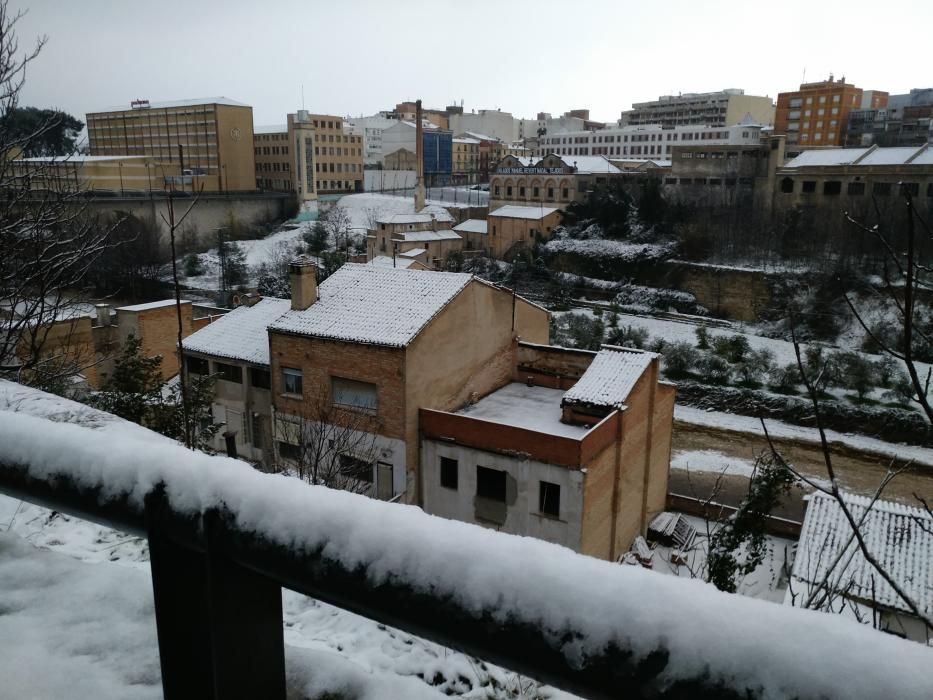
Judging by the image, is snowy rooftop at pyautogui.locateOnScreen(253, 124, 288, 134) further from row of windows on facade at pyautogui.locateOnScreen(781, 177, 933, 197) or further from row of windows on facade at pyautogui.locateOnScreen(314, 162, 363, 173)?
row of windows on facade at pyautogui.locateOnScreen(781, 177, 933, 197)

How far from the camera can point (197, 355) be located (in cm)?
1595

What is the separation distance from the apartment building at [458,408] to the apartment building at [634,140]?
5046cm

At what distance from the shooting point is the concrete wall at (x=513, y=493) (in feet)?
38.7

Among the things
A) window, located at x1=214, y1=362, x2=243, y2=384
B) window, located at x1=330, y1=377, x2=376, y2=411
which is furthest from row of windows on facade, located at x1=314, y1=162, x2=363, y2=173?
window, located at x1=330, y1=377, x2=376, y2=411

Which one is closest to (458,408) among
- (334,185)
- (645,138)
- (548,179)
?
(548,179)

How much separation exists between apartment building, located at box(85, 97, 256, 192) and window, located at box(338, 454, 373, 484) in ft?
138

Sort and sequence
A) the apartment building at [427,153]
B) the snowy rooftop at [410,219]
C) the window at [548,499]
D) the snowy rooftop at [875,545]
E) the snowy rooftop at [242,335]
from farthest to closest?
the apartment building at [427,153]
the snowy rooftop at [410,219]
the snowy rooftop at [242,335]
the window at [548,499]
the snowy rooftop at [875,545]

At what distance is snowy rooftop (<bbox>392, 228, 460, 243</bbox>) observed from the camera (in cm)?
4088

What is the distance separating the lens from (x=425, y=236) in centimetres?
4175

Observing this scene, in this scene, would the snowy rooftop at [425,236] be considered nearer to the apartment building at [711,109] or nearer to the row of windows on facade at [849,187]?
the row of windows on facade at [849,187]

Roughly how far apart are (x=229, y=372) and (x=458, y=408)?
519cm

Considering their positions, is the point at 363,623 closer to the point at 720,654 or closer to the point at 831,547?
the point at 720,654

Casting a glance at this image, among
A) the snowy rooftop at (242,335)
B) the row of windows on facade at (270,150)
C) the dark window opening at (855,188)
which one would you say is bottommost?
the snowy rooftop at (242,335)

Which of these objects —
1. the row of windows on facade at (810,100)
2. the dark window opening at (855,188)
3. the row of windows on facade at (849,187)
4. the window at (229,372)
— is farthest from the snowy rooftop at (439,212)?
the row of windows on facade at (810,100)
